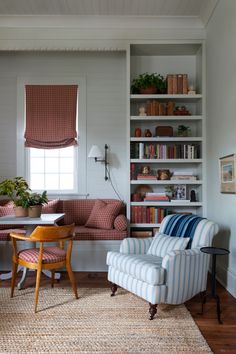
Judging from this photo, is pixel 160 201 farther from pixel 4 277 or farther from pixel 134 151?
A: pixel 4 277

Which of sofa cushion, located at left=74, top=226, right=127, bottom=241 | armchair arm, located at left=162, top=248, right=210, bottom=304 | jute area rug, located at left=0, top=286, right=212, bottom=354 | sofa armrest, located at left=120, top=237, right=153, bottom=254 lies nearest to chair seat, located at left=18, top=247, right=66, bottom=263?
jute area rug, located at left=0, top=286, right=212, bottom=354

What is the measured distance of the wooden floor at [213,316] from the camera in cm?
237

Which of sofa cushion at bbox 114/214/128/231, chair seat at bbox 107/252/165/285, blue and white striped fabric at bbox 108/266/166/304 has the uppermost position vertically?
sofa cushion at bbox 114/214/128/231

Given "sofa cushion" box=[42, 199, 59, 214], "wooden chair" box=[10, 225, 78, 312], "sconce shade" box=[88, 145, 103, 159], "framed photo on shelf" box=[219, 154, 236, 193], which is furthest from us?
"sconce shade" box=[88, 145, 103, 159]

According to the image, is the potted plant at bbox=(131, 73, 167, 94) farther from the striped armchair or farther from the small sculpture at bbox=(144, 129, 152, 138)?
the striped armchair

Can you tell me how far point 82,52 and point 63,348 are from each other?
13.8ft

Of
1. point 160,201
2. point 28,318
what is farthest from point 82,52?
point 28,318

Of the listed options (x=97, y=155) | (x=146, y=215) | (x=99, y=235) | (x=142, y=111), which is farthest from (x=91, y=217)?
(x=142, y=111)

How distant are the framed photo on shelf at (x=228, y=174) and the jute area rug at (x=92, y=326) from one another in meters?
1.37

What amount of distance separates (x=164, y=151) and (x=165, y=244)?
1735mm

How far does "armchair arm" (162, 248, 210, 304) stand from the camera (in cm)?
276

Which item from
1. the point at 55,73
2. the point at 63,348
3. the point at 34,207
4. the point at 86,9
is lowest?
the point at 63,348

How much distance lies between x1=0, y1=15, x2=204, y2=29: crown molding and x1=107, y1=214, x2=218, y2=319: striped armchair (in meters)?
2.92

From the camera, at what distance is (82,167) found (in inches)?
195
